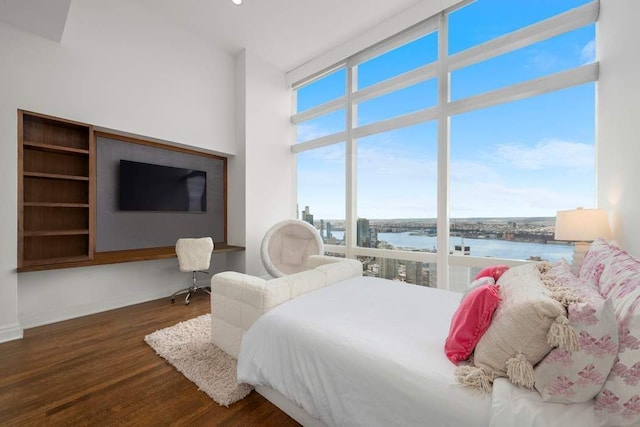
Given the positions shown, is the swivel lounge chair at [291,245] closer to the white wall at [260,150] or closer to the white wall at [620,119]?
the white wall at [260,150]

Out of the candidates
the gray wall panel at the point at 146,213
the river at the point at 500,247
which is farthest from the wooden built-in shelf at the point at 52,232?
the river at the point at 500,247

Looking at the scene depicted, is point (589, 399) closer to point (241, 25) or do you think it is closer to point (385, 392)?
point (385, 392)

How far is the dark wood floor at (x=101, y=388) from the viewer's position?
4.91ft

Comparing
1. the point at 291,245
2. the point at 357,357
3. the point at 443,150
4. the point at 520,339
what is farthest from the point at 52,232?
the point at 443,150

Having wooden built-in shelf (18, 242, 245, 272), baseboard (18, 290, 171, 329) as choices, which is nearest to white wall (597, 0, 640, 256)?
wooden built-in shelf (18, 242, 245, 272)

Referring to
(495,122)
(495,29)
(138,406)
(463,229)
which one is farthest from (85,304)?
(495,29)

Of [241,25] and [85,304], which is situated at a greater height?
[241,25]

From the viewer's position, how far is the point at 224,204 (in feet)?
14.8

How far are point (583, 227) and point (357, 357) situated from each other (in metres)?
2.09

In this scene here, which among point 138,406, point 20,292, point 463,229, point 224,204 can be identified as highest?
point 224,204

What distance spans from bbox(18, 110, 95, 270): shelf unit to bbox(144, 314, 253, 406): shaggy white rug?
134 centimetres

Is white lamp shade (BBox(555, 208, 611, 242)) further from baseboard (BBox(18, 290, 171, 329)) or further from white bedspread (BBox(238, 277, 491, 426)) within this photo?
baseboard (BBox(18, 290, 171, 329))

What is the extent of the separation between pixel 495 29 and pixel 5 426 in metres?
5.09

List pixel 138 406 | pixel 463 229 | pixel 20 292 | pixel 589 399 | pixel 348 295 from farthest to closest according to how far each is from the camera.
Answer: pixel 463 229
pixel 20 292
pixel 348 295
pixel 138 406
pixel 589 399
